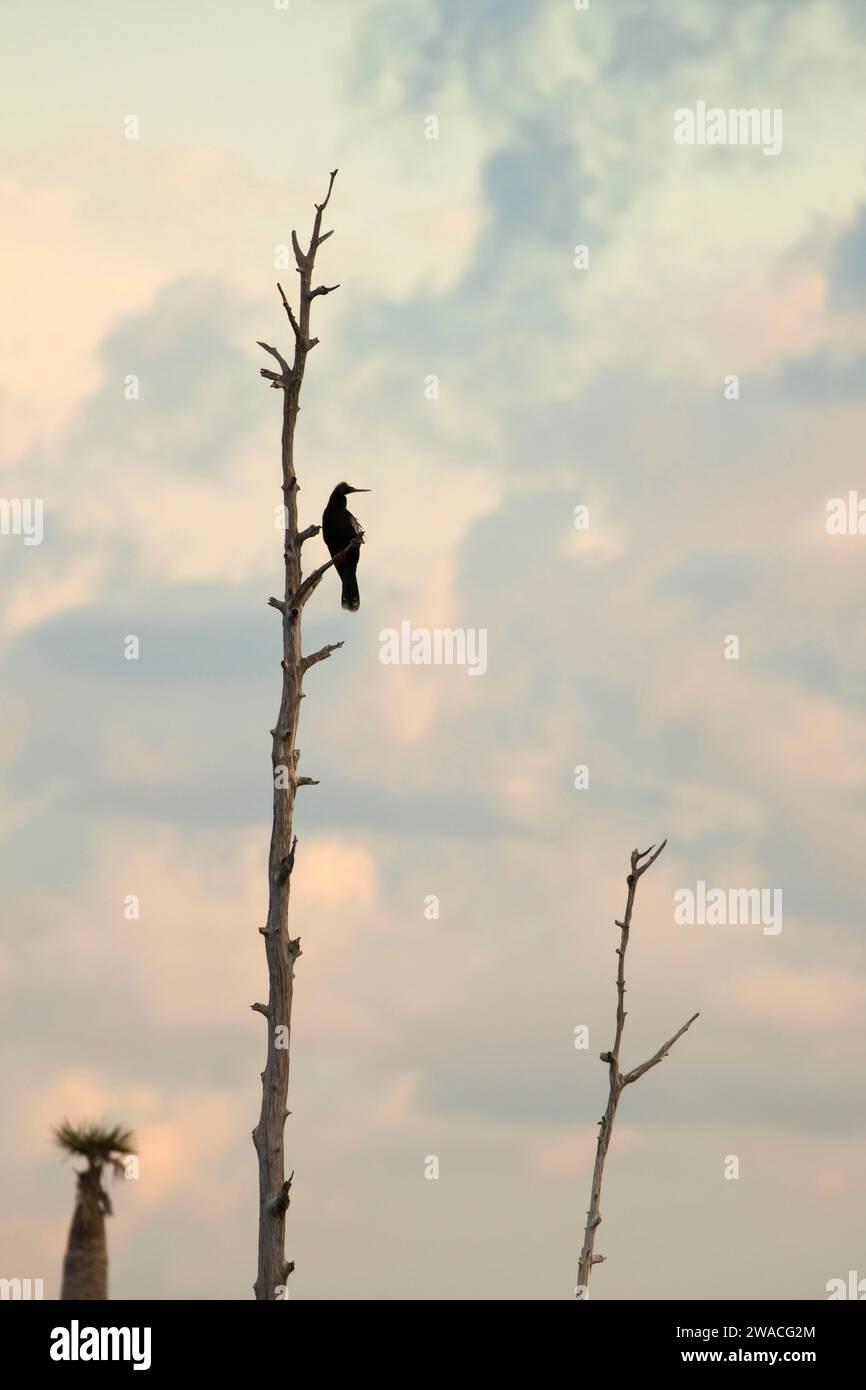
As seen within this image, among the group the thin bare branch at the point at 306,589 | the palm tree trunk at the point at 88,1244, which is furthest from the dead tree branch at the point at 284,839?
the palm tree trunk at the point at 88,1244

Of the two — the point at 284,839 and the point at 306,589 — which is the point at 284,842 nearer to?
the point at 284,839

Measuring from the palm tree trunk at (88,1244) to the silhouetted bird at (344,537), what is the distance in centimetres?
1209

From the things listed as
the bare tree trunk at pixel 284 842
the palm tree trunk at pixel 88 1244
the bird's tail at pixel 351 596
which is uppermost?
the bird's tail at pixel 351 596

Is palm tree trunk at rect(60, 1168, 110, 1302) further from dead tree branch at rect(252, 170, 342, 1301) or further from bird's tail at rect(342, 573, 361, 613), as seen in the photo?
bird's tail at rect(342, 573, 361, 613)

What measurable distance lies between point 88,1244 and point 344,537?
42.2 feet

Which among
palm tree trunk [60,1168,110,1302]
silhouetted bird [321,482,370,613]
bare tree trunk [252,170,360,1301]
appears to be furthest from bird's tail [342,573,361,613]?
palm tree trunk [60,1168,110,1302]

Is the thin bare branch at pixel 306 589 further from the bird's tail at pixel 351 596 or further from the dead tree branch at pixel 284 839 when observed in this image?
the bird's tail at pixel 351 596

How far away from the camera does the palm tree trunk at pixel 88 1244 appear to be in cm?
1709

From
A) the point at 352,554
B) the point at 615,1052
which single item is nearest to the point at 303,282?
the point at 352,554

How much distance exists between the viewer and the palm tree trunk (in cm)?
1709
